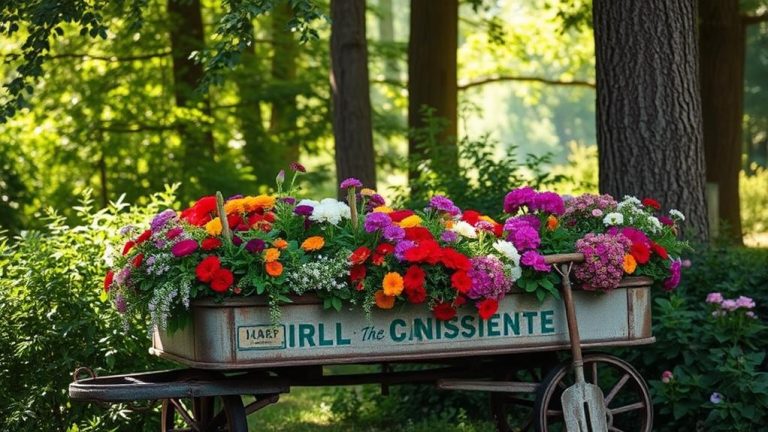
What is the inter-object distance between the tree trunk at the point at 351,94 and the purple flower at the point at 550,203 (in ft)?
17.2

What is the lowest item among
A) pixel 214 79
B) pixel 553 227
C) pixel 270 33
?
pixel 553 227

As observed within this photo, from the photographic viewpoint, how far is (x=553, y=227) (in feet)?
18.1

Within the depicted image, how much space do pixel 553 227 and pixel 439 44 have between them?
25.3ft

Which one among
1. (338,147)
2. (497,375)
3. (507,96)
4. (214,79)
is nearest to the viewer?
(497,375)

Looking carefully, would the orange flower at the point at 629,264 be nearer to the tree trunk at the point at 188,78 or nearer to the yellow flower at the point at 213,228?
the yellow flower at the point at 213,228

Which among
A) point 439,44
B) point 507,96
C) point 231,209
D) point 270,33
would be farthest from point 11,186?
point 507,96

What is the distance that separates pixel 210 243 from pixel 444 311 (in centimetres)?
102

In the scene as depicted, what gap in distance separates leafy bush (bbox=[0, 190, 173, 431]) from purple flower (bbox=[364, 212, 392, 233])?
2.06 m

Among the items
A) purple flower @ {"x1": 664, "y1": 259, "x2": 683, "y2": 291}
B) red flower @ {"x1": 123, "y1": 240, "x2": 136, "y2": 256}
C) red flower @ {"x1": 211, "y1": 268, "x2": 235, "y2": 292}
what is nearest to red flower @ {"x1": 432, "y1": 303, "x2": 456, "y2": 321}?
red flower @ {"x1": 211, "y1": 268, "x2": 235, "y2": 292}

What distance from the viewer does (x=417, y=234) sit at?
506 cm

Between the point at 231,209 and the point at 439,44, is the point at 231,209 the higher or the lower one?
the lower one

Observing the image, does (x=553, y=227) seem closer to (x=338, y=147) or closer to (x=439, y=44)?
(x=338, y=147)

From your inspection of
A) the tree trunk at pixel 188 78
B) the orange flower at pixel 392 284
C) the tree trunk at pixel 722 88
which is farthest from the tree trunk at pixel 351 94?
the orange flower at pixel 392 284

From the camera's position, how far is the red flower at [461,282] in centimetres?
496
